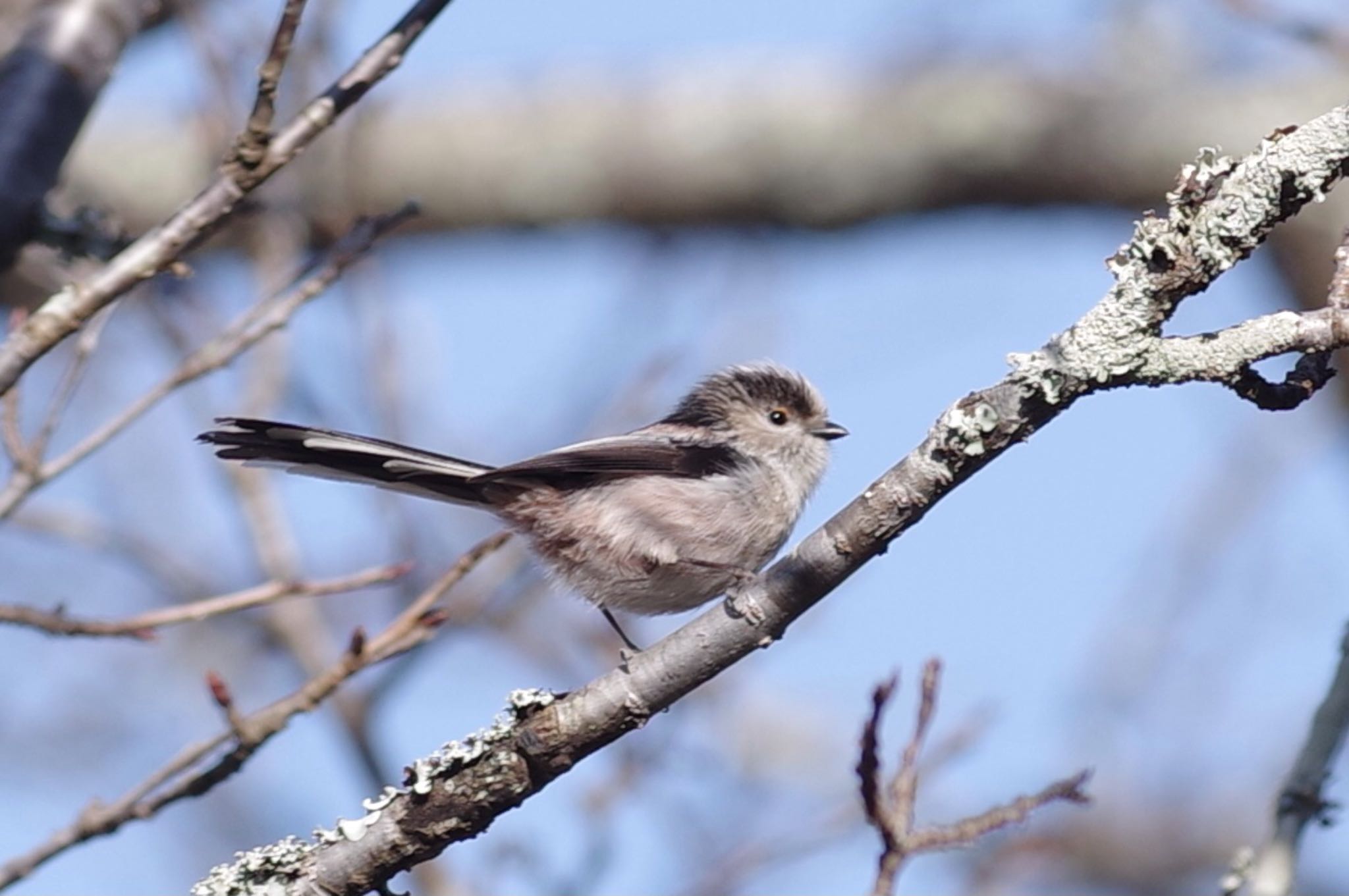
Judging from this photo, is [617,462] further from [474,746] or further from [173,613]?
[474,746]

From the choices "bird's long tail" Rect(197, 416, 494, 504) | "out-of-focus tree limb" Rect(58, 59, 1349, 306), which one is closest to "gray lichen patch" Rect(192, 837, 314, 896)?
"bird's long tail" Rect(197, 416, 494, 504)

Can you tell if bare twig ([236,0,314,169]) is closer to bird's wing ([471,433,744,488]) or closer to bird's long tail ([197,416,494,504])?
bird's long tail ([197,416,494,504])

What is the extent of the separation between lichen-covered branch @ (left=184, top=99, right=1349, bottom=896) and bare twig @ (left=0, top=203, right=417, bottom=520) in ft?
3.34

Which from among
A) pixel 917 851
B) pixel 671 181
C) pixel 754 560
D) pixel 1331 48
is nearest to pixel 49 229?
pixel 754 560

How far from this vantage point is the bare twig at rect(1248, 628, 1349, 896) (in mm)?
2523

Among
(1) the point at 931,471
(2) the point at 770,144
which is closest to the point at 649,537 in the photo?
(1) the point at 931,471

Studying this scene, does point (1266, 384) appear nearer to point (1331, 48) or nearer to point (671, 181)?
point (1331, 48)

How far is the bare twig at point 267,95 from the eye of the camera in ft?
8.39

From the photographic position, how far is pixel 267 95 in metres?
2.58

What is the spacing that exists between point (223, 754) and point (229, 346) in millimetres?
783

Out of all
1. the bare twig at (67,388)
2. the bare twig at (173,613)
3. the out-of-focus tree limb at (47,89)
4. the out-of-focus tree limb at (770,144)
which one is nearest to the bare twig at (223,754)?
the bare twig at (173,613)

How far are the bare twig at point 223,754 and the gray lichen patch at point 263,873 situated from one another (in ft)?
1.03

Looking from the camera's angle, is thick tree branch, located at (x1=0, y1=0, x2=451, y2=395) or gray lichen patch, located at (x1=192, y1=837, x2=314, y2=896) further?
thick tree branch, located at (x1=0, y1=0, x2=451, y2=395)

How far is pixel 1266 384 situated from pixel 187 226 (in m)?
1.72
